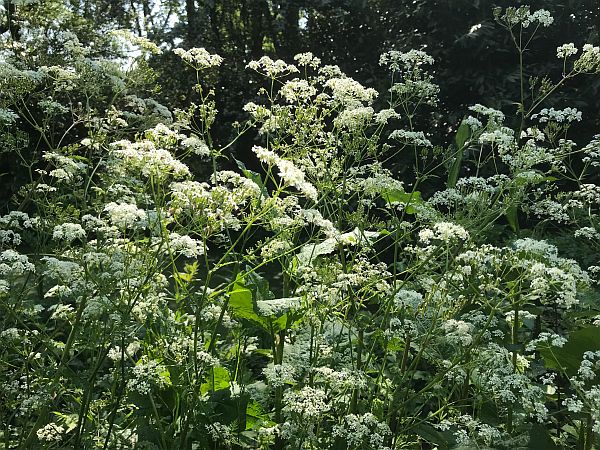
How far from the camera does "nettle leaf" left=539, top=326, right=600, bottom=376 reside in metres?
3.22

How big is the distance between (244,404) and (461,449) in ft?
3.46

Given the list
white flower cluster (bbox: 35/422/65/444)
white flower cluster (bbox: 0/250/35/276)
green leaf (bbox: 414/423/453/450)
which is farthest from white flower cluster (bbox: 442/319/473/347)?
white flower cluster (bbox: 0/250/35/276)

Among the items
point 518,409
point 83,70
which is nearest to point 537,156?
point 518,409

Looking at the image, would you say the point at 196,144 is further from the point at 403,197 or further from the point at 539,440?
the point at 539,440

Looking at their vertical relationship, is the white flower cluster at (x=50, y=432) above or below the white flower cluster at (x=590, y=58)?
below

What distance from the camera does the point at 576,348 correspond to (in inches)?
130

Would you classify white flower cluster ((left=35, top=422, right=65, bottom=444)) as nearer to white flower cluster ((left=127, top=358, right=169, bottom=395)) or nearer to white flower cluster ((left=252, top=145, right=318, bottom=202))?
white flower cluster ((left=127, top=358, right=169, bottom=395))

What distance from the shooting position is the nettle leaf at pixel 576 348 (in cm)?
322

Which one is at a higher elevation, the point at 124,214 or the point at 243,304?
the point at 124,214

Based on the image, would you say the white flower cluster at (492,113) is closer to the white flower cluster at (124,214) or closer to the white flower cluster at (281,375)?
the white flower cluster at (281,375)

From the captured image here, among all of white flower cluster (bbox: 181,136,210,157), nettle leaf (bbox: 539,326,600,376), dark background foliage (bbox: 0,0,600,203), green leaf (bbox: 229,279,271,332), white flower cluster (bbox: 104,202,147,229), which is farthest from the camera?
dark background foliage (bbox: 0,0,600,203)

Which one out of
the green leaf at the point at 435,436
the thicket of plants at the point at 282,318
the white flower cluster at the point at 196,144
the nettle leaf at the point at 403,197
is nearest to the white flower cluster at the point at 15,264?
the thicket of plants at the point at 282,318

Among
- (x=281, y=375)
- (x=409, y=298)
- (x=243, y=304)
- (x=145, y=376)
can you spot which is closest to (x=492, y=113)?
(x=409, y=298)

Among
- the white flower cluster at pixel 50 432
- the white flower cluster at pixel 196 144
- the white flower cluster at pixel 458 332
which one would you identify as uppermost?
the white flower cluster at pixel 196 144
